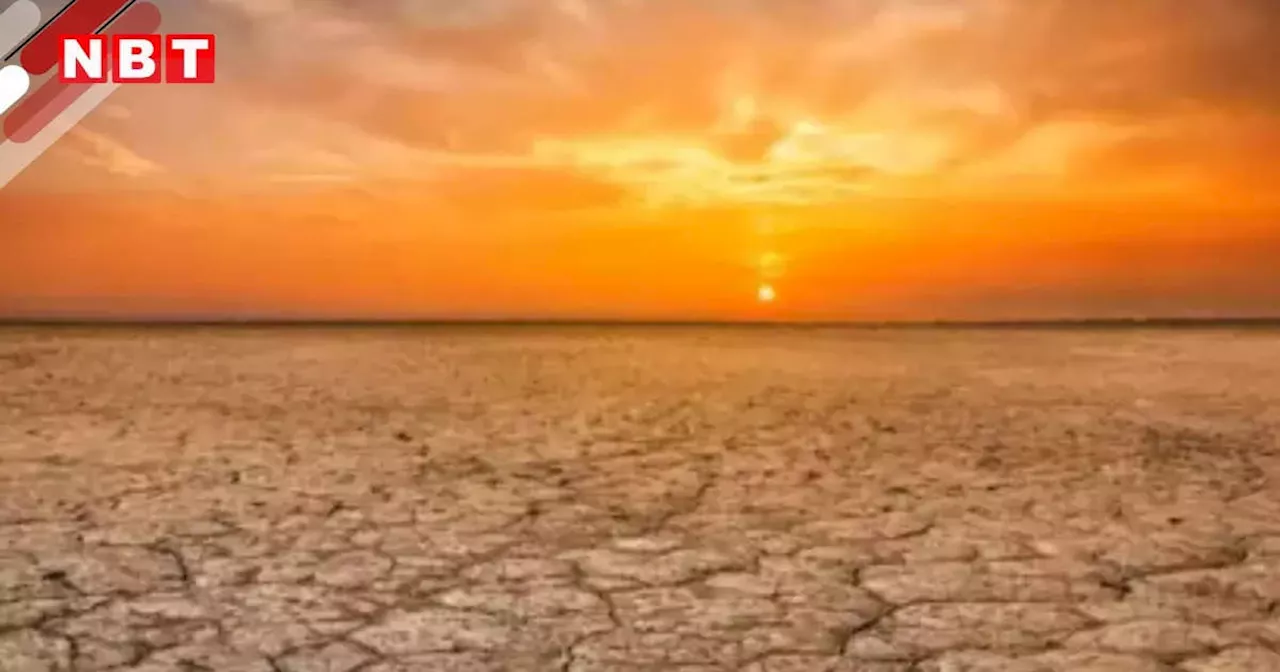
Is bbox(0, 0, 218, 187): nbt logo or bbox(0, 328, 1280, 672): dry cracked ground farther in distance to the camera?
bbox(0, 0, 218, 187): nbt logo

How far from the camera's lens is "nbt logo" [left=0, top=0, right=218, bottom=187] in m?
5.27

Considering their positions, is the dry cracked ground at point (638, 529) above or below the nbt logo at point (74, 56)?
below

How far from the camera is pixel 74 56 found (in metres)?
5.59

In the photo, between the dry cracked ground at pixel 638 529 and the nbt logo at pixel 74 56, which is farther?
the nbt logo at pixel 74 56

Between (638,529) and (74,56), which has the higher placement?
(74,56)

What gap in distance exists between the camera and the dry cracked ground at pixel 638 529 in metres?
1.46

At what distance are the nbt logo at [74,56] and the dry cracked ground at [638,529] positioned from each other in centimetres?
179

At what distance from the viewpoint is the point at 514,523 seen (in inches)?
83.6

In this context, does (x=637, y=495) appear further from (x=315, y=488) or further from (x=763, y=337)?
(x=763, y=337)

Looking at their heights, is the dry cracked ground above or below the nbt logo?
below

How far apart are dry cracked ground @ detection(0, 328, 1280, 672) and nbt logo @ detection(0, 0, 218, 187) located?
5.87ft

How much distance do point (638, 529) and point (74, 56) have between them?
4851 millimetres

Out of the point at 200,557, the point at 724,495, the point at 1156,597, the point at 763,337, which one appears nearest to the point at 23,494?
the point at 200,557

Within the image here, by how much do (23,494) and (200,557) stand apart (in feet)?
2.53
